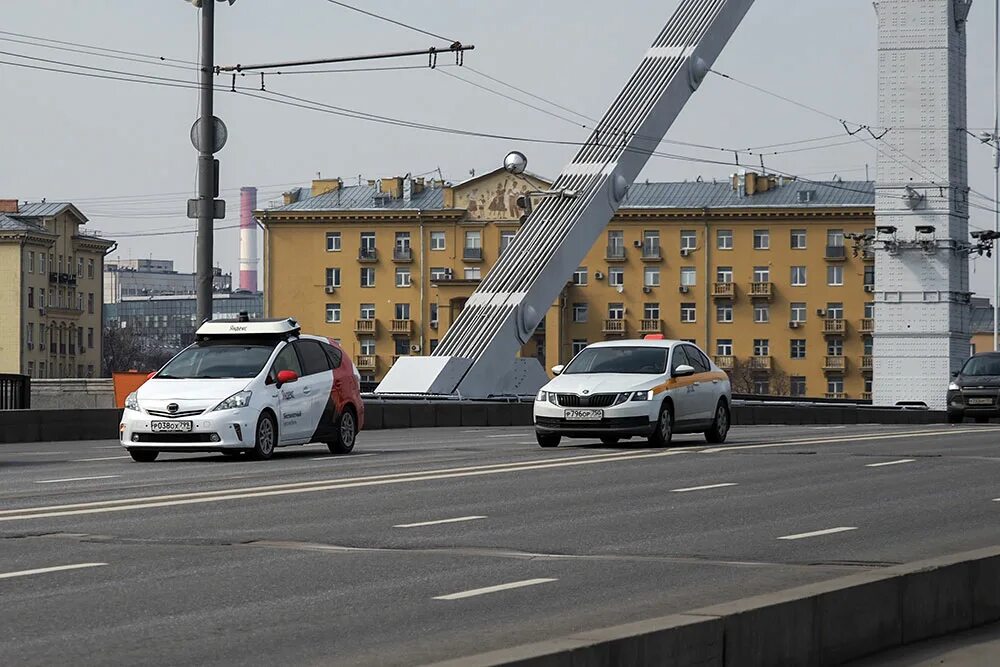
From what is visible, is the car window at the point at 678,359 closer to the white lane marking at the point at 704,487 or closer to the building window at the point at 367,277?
the white lane marking at the point at 704,487

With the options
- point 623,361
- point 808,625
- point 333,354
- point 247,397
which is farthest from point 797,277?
point 808,625

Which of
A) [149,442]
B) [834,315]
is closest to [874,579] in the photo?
[149,442]

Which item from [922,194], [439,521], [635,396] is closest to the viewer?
[439,521]

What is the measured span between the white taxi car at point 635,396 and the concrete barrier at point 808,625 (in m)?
14.6

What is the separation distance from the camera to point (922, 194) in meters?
84.2

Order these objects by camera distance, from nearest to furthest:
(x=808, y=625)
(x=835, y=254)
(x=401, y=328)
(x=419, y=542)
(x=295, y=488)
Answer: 1. (x=808, y=625)
2. (x=419, y=542)
3. (x=295, y=488)
4. (x=835, y=254)
5. (x=401, y=328)

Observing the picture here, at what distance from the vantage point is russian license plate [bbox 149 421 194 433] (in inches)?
865

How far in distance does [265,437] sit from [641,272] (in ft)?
383

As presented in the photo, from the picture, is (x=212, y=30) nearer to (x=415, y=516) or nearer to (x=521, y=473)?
(x=521, y=473)

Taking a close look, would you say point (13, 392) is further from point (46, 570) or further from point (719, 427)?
point (46, 570)

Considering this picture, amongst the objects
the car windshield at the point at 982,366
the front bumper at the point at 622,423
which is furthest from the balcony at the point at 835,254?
the front bumper at the point at 622,423

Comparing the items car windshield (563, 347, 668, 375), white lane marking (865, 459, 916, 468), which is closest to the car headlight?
car windshield (563, 347, 668, 375)

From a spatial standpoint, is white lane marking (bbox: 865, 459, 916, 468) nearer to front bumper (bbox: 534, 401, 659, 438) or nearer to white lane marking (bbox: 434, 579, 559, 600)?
front bumper (bbox: 534, 401, 659, 438)

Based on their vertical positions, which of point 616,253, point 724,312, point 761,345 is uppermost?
point 616,253
